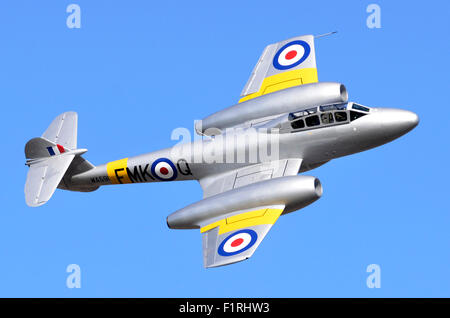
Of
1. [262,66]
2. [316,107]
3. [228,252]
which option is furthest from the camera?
[262,66]

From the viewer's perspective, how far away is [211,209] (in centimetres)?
2473

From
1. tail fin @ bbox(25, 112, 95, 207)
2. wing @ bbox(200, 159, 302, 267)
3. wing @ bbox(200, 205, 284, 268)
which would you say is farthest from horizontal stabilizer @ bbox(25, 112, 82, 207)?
wing @ bbox(200, 205, 284, 268)

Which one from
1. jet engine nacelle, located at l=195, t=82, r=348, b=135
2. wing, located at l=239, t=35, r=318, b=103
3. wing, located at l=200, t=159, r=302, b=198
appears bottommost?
wing, located at l=200, t=159, r=302, b=198

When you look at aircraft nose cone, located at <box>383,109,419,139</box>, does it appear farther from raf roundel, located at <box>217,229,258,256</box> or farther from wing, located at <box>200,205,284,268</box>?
raf roundel, located at <box>217,229,258,256</box>

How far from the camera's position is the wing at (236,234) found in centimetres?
2322

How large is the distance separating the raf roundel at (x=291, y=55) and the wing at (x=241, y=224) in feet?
14.9

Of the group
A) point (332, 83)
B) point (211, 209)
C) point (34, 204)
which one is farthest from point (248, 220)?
point (34, 204)

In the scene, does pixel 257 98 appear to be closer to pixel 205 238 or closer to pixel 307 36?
pixel 307 36

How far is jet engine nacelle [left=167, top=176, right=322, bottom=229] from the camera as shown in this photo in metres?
23.9

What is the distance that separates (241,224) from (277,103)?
487 centimetres

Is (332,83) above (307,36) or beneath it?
beneath

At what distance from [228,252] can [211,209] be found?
1.88 meters

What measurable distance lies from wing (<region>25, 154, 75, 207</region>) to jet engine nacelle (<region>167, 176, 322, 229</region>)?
4.44 meters

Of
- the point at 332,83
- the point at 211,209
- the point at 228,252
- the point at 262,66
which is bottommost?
the point at 228,252
